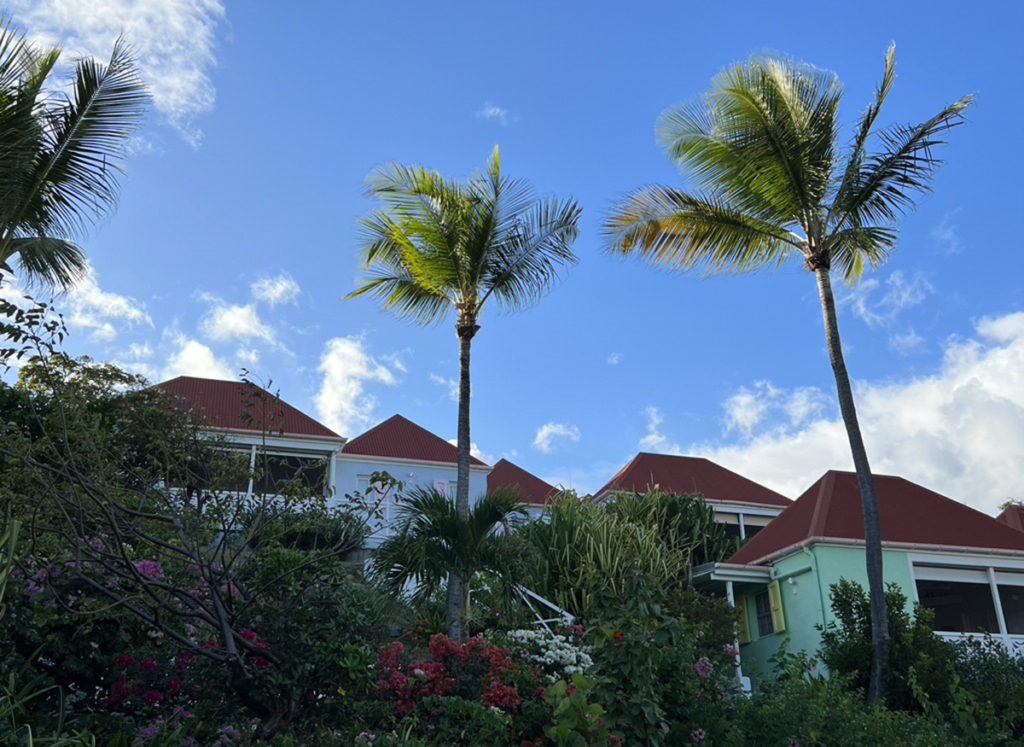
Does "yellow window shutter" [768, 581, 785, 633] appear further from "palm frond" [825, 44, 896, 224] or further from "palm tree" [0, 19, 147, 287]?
"palm tree" [0, 19, 147, 287]

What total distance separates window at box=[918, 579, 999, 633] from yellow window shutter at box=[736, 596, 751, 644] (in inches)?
154

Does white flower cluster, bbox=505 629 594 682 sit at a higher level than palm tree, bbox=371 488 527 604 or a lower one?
lower

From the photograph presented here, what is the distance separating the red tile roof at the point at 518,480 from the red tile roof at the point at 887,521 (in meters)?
10.8

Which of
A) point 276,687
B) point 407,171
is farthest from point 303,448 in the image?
point 276,687

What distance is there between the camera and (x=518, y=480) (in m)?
32.1

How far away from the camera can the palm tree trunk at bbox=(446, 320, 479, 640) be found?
39.7ft

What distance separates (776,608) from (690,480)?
1025 cm

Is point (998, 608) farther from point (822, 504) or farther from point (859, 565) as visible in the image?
point (822, 504)

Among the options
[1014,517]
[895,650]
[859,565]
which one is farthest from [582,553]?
[1014,517]

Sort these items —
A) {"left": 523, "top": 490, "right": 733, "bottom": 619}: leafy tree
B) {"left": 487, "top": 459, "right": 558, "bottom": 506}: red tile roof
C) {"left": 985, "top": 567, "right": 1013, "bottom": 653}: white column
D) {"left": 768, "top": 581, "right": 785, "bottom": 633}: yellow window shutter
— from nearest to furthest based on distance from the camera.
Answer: {"left": 523, "top": 490, "right": 733, "bottom": 619}: leafy tree → {"left": 985, "top": 567, "right": 1013, "bottom": 653}: white column → {"left": 768, "top": 581, "right": 785, "bottom": 633}: yellow window shutter → {"left": 487, "top": 459, "right": 558, "bottom": 506}: red tile roof

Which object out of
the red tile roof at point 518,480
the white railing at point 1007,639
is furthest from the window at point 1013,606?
the red tile roof at point 518,480

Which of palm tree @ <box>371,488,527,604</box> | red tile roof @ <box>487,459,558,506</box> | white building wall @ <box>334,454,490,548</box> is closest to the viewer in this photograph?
palm tree @ <box>371,488,527,604</box>

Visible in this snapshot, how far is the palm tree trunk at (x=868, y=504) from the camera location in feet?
44.8

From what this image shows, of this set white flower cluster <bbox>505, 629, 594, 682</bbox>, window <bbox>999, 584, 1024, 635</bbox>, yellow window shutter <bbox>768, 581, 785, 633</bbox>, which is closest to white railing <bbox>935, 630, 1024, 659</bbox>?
window <bbox>999, 584, 1024, 635</bbox>
